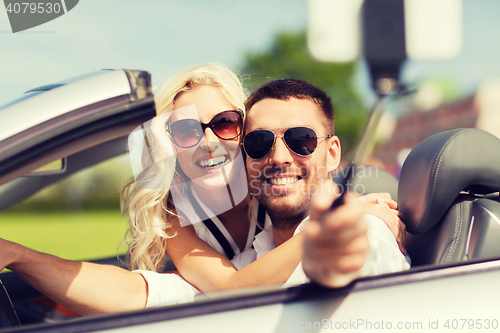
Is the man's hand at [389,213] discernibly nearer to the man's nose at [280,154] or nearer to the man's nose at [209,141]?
the man's nose at [280,154]

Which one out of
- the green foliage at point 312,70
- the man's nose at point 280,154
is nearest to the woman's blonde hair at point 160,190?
the man's nose at point 280,154

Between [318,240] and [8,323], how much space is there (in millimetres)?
1217

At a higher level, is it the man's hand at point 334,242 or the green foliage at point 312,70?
the man's hand at point 334,242

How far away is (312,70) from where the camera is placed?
28.8 m

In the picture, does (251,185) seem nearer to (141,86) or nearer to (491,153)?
(141,86)

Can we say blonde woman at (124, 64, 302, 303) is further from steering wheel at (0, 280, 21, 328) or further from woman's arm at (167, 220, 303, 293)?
steering wheel at (0, 280, 21, 328)

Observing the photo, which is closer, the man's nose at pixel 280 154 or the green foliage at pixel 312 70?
the man's nose at pixel 280 154

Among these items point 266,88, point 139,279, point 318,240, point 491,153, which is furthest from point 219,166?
point 491,153

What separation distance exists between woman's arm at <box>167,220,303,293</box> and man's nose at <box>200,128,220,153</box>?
448mm

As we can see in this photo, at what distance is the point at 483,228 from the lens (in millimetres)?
1400

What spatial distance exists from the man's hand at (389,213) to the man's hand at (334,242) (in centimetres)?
49

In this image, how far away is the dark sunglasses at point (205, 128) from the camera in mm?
1844

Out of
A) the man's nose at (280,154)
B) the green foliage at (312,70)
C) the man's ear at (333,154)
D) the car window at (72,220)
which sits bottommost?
the car window at (72,220)

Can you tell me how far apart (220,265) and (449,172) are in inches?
40.1
